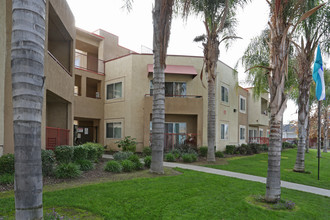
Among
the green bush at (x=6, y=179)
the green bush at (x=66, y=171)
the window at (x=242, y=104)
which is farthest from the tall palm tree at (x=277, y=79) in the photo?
the window at (x=242, y=104)

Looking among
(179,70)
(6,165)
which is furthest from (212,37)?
(6,165)

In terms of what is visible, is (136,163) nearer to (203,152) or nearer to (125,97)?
(203,152)

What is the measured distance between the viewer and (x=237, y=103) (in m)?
25.6

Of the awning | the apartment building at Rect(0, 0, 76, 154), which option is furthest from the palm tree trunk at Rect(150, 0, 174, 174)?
the awning

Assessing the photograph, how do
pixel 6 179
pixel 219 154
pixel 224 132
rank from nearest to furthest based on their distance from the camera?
pixel 6 179 < pixel 219 154 < pixel 224 132

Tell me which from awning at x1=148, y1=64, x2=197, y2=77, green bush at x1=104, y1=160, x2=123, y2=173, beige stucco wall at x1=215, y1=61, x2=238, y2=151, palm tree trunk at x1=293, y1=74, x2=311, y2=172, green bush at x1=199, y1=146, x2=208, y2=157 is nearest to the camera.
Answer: green bush at x1=104, y1=160, x2=123, y2=173

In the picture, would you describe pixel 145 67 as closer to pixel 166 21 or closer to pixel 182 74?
pixel 182 74

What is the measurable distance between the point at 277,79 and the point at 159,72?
15.7ft

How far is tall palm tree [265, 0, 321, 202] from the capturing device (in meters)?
6.71

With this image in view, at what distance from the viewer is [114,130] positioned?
21172 millimetres

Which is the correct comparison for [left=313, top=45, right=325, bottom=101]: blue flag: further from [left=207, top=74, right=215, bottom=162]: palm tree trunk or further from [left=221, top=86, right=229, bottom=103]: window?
[left=221, top=86, right=229, bottom=103]: window

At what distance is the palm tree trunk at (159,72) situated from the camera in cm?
985

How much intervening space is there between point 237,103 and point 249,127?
719 cm

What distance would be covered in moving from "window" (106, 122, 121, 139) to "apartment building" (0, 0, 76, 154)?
21.3 ft
